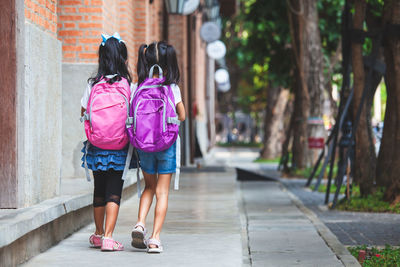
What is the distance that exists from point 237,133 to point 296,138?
181 feet

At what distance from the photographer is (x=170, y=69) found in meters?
6.73

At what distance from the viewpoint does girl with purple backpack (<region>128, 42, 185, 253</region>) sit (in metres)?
6.57

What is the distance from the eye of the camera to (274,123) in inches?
1355

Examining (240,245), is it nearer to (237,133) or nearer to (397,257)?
(397,257)

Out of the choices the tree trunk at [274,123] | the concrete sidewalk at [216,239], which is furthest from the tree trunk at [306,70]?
the tree trunk at [274,123]

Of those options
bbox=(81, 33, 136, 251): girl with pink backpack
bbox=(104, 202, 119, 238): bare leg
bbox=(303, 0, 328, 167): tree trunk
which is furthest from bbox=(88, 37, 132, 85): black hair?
bbox=(303, 0, 328, 167): tree trunk

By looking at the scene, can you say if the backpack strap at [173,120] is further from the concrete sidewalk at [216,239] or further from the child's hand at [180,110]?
the concrete sidewalk at [216,239]

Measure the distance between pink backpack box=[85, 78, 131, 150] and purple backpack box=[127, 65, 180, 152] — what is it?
0.08 metres

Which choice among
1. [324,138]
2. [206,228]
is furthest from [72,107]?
[324,138]

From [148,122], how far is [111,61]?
655mm

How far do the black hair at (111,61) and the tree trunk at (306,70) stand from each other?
1437 cm

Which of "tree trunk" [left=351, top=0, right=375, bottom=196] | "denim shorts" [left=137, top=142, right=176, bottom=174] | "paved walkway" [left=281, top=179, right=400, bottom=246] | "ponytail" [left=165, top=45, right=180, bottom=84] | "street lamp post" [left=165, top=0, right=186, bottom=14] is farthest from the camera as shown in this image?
"street lamp post" [left=165, top=0, right=186, bottom=14]

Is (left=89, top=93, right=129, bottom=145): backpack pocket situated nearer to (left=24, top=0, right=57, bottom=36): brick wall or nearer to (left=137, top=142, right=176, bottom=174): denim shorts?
(left=137, top=142, right=176, bottom=174): denim shorts

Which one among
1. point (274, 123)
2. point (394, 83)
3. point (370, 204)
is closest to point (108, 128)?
point (370, 204)
